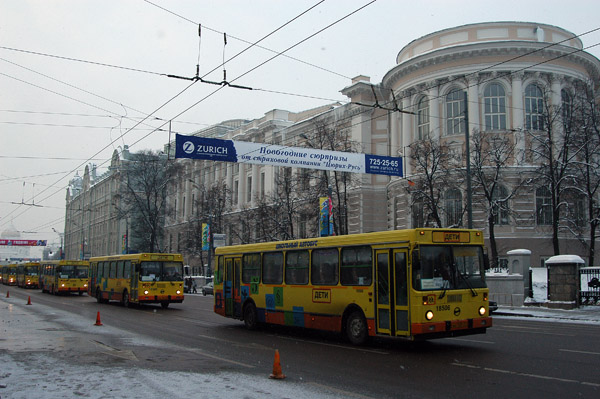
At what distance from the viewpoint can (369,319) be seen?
12.7 m

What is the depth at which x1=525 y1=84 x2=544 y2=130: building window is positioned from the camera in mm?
43312

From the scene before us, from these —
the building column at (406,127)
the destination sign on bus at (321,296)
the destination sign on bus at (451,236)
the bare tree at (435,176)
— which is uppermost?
the building column at (406,127)

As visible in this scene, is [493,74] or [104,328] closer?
[104,328]

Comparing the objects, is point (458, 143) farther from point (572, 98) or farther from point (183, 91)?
point (183, 91)

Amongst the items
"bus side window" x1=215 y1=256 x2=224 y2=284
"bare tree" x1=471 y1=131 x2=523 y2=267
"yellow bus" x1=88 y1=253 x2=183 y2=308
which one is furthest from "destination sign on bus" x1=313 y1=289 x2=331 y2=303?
"bare tree" x1=471 y1=131 x2=523 y2=267

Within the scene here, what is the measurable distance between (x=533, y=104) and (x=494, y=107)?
2907 millimetres

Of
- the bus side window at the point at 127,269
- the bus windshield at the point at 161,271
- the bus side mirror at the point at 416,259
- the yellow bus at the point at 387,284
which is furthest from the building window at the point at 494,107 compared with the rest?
the bus side mirror at the point at 416,259

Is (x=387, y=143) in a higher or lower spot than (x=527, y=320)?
higher

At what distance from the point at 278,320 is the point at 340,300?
119 inches

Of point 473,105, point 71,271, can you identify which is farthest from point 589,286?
point 71,271

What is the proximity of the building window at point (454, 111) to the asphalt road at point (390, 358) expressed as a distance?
28.1m

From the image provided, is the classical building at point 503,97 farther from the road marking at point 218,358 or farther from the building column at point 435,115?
the road marking at point 218,358

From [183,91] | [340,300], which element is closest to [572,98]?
[183,91]

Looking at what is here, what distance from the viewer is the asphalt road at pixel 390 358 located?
8.38 metres
